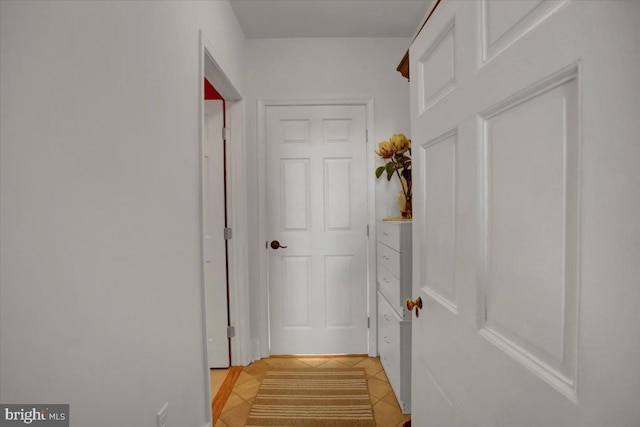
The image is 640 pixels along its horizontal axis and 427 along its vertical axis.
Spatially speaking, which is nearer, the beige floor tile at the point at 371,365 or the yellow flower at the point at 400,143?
the yellow flower at the point at 400,143

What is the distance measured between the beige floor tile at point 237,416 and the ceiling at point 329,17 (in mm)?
2672

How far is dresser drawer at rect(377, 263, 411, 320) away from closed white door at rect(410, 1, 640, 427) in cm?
94

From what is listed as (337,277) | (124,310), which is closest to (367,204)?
(337,277)

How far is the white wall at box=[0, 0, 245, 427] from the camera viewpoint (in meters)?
0.69

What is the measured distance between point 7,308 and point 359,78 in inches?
103

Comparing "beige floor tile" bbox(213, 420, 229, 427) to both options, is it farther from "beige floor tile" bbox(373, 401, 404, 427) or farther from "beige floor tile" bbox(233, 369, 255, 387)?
"beige floor tile" bbox(373, 401, 404, 427)

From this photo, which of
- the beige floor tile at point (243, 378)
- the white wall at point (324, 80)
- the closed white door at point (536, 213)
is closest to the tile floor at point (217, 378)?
the beige floor tile at point (243, 378)

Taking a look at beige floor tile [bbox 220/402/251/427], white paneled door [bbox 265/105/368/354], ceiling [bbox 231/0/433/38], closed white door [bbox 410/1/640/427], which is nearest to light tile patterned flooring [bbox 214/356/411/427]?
beige floor tile [bbox 220/402/251/427]

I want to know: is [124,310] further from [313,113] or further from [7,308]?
[313,113]

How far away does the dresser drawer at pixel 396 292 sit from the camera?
75.5 inches

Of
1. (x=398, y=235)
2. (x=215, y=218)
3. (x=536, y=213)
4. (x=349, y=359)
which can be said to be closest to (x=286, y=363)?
(x=349, y=359)

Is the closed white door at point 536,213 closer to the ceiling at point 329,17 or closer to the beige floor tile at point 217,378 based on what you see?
the ceiling at point 329,17

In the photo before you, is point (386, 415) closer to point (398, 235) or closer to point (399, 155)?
point (398, 235)

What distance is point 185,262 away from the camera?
55.8 inches
